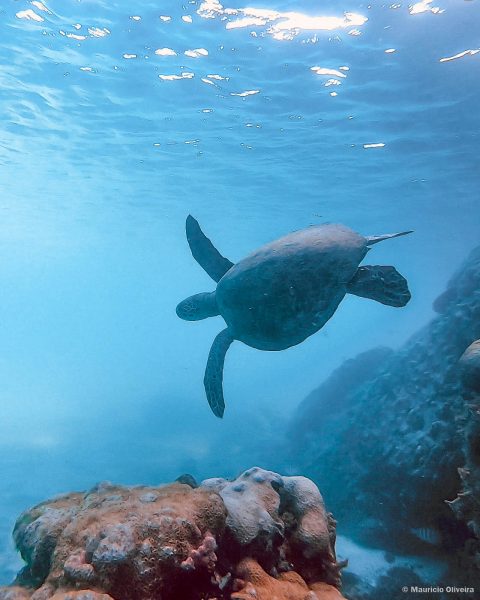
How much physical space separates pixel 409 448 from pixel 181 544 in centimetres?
924

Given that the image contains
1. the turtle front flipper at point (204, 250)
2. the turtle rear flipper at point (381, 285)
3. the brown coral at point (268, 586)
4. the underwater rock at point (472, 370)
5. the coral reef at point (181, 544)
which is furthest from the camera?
the turtle front flipper at point (204, 250)

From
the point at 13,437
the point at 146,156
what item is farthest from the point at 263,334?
the point at 13,437

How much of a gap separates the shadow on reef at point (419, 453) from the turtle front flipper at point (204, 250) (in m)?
5.26

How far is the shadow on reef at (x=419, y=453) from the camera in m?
6.38

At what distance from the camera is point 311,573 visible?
13.5 ft

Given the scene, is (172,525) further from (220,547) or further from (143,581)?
(220,547)

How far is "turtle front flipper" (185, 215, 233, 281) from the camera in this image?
9070 millimetres

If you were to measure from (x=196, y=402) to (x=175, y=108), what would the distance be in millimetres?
24315

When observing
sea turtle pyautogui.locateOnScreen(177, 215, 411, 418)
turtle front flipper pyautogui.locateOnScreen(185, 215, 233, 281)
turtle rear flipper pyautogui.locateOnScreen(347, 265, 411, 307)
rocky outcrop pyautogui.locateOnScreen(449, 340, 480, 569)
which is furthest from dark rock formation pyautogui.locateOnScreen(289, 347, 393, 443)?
turtle rear flipper pyautogui.locateOnScreen(347, 265, 411, 307)

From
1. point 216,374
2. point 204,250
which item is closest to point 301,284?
point 216,374

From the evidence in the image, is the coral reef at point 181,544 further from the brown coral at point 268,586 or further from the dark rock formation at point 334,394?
the dark rock formation at point 334,394

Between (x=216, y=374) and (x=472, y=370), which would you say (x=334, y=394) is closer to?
(x=216, y=374)

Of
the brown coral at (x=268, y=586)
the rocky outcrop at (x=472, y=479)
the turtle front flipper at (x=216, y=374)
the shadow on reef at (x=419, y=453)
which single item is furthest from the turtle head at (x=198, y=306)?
the brown coral at (x=268, y=586)

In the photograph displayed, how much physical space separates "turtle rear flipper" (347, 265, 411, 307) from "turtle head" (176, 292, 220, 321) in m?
3.24
